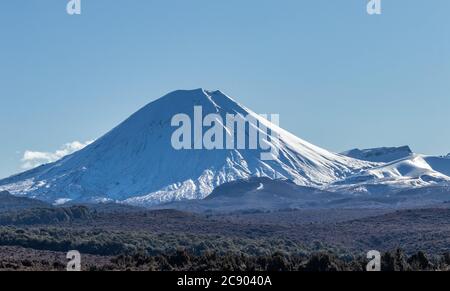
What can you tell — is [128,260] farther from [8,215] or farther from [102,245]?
[8,215]

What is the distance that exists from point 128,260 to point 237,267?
7.09 m

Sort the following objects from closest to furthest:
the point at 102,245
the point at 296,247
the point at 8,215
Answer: the point at 102,245 < the point at 296,247 < the point at 8,215

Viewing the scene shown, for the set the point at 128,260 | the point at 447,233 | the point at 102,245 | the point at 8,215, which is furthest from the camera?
the point at 8,215
